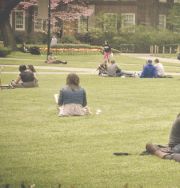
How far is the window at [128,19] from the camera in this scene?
79188 millimetres

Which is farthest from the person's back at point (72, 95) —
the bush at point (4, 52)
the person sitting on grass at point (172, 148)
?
the bush at point (4, 52)

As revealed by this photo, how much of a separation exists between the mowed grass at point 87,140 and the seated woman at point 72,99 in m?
0.31

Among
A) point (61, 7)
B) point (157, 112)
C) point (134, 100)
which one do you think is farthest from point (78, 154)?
point (61, 7)

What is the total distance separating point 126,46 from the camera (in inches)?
2970

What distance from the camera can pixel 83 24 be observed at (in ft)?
258

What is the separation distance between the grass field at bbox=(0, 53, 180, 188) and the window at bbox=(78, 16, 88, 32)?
1983 inches

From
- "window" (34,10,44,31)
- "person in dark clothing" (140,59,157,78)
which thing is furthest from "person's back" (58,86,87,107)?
"window" (34,10,44,31)

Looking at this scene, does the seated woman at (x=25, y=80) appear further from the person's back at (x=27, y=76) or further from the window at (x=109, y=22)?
the window at (x=109, y=22)

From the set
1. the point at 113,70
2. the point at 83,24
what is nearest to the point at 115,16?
the point at 83,24

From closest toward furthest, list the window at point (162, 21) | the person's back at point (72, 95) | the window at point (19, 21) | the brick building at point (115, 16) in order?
the person's back at point (72, 95) < the brick building at point (115, 16) < the window at point (19, 21) < the window at point (162, 21)

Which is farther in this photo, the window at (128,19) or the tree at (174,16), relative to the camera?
the tree at (174,16)

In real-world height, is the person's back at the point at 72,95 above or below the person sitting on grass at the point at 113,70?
above

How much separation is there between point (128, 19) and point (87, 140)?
66.4m

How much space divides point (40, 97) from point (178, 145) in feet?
40.6
